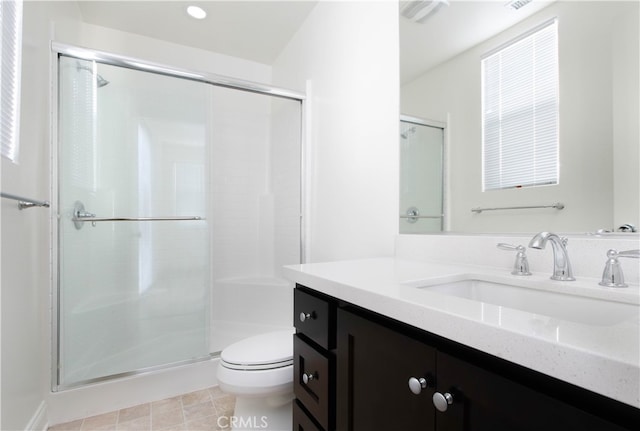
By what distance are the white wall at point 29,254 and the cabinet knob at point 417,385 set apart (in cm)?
142

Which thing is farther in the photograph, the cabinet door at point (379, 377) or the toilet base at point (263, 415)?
the toilet base at point (263, 415)

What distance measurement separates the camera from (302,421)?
100 centimetres

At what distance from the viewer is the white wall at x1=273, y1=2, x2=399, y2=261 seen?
1502mm

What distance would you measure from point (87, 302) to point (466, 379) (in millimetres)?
1932

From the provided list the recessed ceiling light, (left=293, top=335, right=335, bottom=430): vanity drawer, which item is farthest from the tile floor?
the recessed ceiling light

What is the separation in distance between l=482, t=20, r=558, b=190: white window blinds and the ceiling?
0.11 m

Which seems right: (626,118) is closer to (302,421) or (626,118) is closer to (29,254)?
(302,421)

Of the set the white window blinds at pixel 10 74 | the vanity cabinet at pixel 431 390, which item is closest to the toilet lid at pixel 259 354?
the vanity cabinet at pixel 431 390

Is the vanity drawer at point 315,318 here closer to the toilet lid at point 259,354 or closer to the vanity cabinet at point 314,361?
the vanity cabinet at point 314,361

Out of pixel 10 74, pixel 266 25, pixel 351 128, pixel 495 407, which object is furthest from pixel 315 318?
pixel 266 25

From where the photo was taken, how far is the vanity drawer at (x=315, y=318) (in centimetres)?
86

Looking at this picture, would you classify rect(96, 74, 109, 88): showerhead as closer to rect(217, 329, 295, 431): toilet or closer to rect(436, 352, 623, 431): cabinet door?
rect(217, 329, 295, 431): toilet

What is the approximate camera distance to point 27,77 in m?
1.33

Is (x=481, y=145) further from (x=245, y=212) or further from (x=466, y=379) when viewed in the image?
(x=245, y=212)
